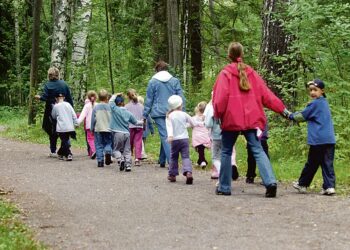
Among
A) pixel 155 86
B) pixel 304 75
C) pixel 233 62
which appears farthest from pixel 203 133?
pixel 233 62

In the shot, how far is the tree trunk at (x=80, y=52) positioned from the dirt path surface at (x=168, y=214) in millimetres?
11151

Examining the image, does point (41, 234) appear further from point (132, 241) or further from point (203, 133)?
point (203, 133)

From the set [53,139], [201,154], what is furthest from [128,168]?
[53,139]

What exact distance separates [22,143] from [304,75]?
11038 millimetres

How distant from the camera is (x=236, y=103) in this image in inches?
345

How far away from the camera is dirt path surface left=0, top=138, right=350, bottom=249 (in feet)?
20.6

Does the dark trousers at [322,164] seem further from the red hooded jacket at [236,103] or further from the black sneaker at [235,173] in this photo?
the black sneaker at [235,173]

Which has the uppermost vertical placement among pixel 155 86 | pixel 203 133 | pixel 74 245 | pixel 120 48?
pixel 120 48

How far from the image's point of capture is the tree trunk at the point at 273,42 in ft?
43.8

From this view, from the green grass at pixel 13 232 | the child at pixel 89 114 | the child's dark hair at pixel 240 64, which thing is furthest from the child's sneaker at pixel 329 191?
the child at pixel 89 114

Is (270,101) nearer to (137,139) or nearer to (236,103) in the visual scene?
(236,103)

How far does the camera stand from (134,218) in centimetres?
753

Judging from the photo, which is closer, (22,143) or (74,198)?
(74,198)

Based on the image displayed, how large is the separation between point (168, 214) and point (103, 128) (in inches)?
245
